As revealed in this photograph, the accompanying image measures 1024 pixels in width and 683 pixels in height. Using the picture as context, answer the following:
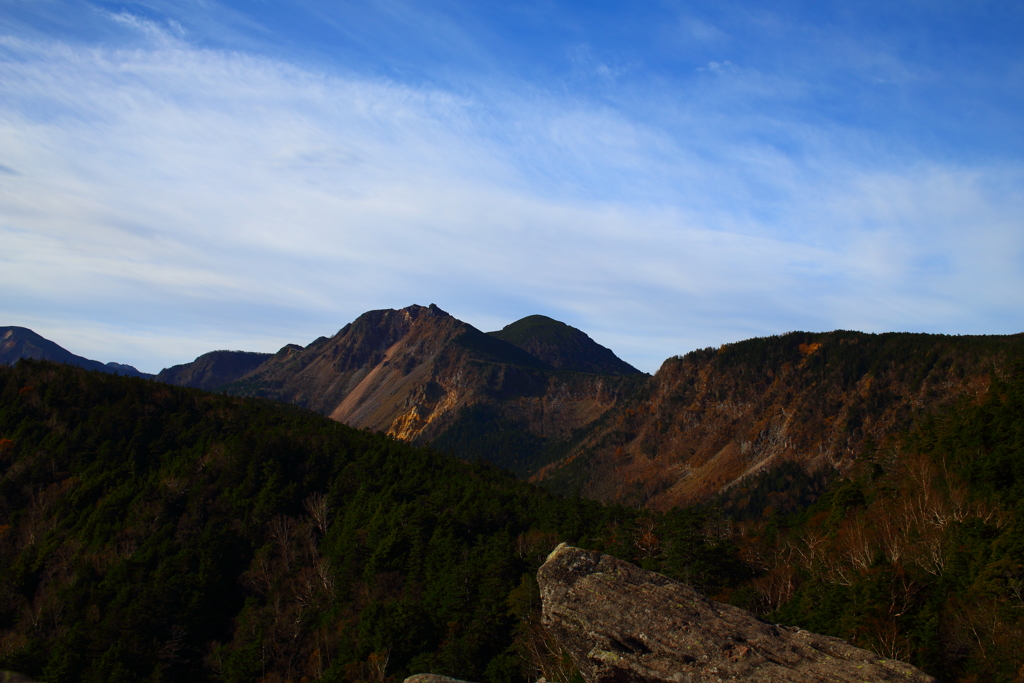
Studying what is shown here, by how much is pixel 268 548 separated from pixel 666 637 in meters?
80.9

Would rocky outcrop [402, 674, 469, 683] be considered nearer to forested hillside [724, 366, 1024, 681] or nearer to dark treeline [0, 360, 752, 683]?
dark treeline [0, 360, 752, 683]

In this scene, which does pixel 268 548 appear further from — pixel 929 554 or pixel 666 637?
pixel 666 637

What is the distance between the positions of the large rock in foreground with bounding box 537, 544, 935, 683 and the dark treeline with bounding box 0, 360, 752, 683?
1740 cm

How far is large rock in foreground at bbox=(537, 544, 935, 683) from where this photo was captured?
846 inches

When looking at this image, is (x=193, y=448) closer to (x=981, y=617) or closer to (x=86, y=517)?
(x=86, y=517)

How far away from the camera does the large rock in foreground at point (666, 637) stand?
70.5 ft

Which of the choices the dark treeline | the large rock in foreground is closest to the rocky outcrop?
the large rock in foreground

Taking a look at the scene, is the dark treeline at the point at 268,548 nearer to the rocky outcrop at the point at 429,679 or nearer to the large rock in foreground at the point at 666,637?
the large rock in foreground at the point at 666,637

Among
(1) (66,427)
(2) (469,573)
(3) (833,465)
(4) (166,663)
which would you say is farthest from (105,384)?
(3) (833,465)

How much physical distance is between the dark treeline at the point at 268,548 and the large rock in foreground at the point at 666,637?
17400mm

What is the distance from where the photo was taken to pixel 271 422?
432 feet

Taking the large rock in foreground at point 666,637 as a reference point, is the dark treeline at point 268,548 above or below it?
below

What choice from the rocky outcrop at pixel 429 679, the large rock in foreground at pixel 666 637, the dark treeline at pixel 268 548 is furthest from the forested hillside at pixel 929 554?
the rocky outcrop at pixel 429 679

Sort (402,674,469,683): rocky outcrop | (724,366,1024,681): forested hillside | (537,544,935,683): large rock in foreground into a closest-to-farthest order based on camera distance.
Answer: (537,544,935,683): large rock in foreground → (402,674,469,683): rocky outcrop → (724,366,1024,681): forested hillside
